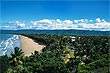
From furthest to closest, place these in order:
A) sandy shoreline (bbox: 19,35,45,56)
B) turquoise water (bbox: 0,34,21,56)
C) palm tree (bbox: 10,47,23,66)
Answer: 1. sandy shoreline (bbox: 19,35,45,56)
2. turquoise water (bbox: 0,34,21,56)
3. palm tree (bbox: 10,47,23,66)

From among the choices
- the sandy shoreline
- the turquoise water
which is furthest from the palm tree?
the sandy shoreline

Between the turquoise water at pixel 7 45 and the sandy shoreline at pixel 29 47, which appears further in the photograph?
the sandy shoreline at pixel 29 47

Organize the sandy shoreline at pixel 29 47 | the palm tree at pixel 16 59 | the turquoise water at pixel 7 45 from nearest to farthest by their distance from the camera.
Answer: the palm tree at pixel 16 59 → the turquoise water at pixel 7 45 → the sandy shoreline at pixel 29 47

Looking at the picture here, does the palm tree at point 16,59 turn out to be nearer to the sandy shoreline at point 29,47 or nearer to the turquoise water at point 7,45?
the turquoise water at point 7,45

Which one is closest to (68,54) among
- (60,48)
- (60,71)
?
(60,48)

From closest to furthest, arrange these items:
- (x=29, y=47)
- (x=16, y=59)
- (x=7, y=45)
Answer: (x=16, y=59) → (x=7, y=45) → (x=29, y=47)

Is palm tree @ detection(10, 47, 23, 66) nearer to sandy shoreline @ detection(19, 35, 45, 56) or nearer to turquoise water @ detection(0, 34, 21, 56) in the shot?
turquoise water @ detection(0, 34, 21, 56)

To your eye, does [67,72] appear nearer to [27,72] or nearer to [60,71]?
[60,71]

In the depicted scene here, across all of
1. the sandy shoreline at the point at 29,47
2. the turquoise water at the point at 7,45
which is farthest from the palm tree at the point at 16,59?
the sandy shoreline at the point at 29,47

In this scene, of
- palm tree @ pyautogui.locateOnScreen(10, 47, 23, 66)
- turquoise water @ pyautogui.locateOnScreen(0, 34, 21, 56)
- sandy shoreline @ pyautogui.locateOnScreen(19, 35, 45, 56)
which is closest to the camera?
palm tree @ pyautogui.locateOnScreen(10, 47, 23, 66)

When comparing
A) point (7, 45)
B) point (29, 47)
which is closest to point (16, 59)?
point (7, 45)

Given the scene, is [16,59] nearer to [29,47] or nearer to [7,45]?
[7,45]

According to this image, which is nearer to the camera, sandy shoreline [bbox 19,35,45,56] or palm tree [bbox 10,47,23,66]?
palm tree [bbox 10,47,23,66]
